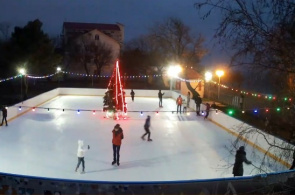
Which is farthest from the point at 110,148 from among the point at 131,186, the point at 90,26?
the point at 90,26

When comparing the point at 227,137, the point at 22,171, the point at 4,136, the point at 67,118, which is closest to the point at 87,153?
the point at 22,171

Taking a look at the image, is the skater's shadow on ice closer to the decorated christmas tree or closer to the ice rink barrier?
the decorated christmas tree

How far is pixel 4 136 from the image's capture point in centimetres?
1299

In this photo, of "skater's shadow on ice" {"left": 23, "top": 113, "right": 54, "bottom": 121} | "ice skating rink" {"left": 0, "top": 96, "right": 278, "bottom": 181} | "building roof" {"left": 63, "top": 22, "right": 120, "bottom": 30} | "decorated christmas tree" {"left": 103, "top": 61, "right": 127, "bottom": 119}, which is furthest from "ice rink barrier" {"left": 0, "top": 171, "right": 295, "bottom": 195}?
"building roof" {"left": 63, "top": 22, "right": 120, "bottom": 30}

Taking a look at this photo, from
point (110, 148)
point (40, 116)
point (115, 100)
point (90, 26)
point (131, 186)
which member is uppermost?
point (90, 26)

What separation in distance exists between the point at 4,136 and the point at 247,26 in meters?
11.1

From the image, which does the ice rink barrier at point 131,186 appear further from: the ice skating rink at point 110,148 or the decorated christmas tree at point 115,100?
the decorated christmas tree at point 115,100

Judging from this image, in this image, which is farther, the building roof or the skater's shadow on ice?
the building roof

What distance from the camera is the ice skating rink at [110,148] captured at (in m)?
9.14

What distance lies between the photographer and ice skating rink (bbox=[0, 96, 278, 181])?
360 inches

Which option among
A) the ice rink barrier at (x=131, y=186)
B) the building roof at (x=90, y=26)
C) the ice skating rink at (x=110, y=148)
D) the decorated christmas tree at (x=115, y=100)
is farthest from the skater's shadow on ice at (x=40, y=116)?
the building roof at (x=90, y=26)

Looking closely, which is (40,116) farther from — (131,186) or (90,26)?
(90,26)

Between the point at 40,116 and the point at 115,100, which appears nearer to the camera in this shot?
the point at 40,116

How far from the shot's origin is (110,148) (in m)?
11.5
